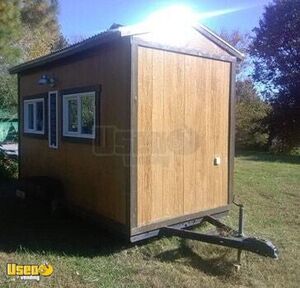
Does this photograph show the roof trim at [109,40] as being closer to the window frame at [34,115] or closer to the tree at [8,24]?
the window frame at [34,115]

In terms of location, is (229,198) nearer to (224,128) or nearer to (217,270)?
(224,128)

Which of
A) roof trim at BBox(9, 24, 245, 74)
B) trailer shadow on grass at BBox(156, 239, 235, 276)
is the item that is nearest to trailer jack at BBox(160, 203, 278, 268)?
trailer shadow on grass at BBox(156, 239, 235, 276)

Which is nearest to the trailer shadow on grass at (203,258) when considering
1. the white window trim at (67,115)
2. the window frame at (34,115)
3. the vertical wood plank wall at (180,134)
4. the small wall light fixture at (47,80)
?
the vertical wood plank wall at (180,134)

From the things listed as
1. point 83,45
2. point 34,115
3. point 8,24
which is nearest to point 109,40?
point 83,45

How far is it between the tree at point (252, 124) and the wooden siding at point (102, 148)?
1993cm

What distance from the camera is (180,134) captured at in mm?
6391

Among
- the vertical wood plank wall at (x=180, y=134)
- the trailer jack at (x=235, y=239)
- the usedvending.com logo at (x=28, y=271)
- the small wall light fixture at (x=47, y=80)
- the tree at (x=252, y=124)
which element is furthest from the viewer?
the tree at (x=252, y=124)

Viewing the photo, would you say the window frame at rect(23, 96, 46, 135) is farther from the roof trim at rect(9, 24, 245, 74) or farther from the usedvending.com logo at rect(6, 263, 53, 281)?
the usedvending.com logo at rect(6, 263, 53, 281)

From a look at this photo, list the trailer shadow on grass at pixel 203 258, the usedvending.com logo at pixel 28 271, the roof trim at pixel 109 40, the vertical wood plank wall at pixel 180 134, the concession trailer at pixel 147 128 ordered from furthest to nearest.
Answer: the vertical wood plank wall at pixel 180 134 → the concession trailer at pixel 147 128 → the roof trim at pixel 109 40 → the trailer shadow on grass at pixel 203 258 → the usedvending.com logo at pixel 28 271

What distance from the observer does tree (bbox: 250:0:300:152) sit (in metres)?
24.8

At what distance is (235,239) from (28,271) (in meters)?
2.67

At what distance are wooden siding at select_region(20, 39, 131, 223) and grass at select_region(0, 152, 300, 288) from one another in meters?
0.59

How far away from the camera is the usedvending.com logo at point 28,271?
15.7 feet

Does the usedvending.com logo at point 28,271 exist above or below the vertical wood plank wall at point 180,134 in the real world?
below
